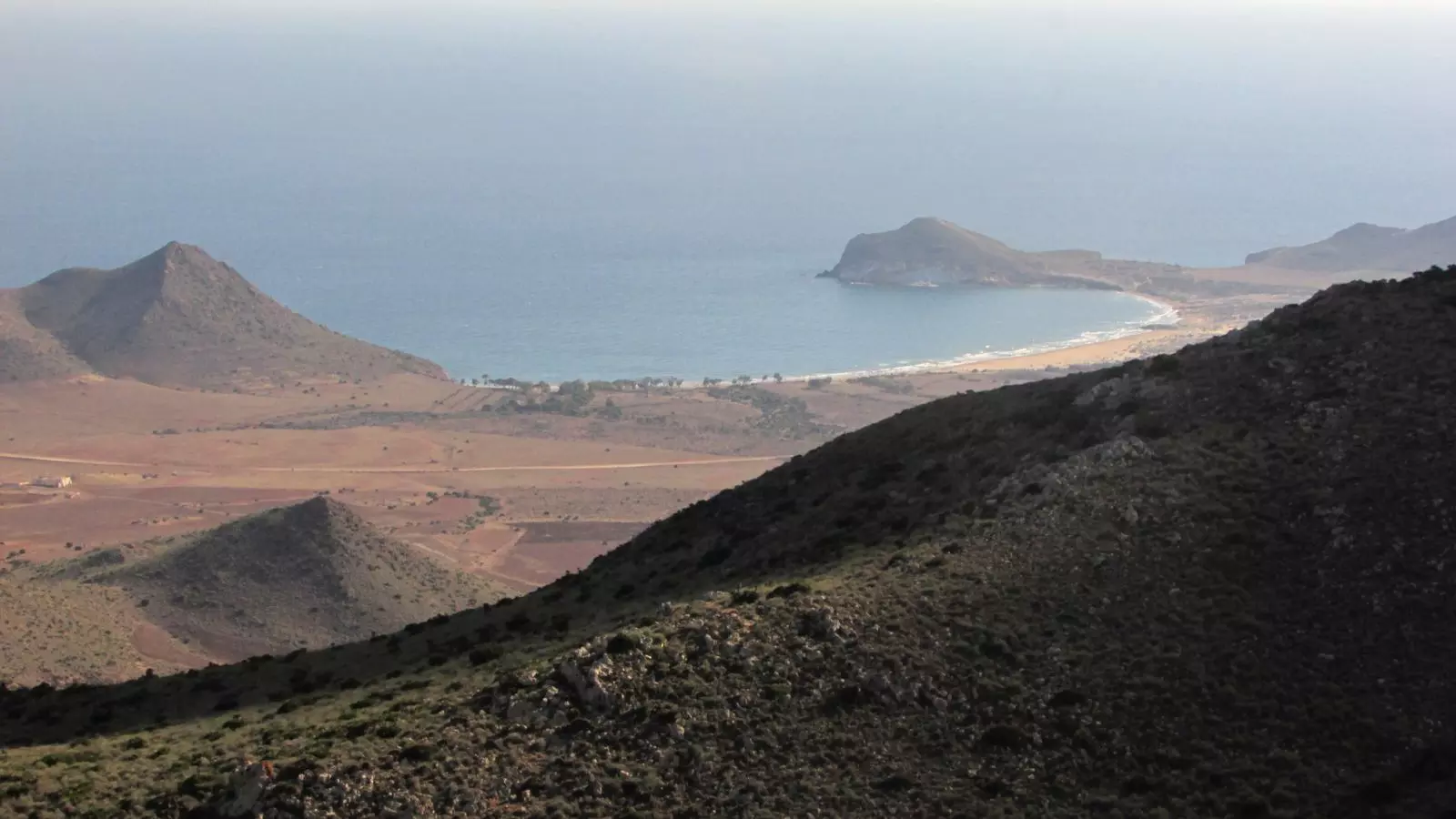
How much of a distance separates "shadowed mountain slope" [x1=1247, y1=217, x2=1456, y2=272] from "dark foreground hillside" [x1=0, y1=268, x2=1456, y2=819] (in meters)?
139

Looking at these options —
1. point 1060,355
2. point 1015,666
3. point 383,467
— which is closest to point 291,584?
point 383,467

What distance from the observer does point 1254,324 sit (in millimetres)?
31859

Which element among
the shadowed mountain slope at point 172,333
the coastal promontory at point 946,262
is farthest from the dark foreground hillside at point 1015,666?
the coastal promontory at point 946,262

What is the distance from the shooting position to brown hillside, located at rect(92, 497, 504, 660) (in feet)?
178

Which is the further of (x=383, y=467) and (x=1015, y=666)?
(x=383, y=467)

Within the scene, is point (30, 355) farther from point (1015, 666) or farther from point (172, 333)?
point (1015, 666)

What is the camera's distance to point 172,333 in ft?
403

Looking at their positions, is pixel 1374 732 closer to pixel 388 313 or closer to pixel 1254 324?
pixel 1254 324

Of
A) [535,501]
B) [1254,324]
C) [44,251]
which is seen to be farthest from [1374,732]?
[44,251]

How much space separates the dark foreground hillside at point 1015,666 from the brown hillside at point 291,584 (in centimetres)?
2427

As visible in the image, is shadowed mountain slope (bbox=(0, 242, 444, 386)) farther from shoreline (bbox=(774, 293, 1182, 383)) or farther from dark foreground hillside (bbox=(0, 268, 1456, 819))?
dark foreground hillside (bbox=(0, 268, 1456, 819))

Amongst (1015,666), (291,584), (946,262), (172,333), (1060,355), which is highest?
(946,262)

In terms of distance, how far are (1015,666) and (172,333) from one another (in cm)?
11189

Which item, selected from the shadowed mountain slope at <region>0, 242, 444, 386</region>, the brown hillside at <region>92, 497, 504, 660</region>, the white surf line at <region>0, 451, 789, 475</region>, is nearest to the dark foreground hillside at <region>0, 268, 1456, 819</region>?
the brown hillside at <region>92, 497, 504, 660</region>
